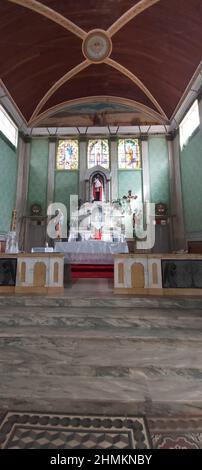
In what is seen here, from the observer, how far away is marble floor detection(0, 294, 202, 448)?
1.71 m

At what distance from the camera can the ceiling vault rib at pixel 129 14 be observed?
27.1 feet

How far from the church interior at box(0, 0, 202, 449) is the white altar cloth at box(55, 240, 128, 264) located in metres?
0.04

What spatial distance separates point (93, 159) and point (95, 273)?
8624 millimetres

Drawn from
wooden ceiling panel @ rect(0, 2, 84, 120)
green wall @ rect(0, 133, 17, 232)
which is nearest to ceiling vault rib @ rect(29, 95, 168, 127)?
wooden ceiling panel @ rect(0, 2, 84, 120)

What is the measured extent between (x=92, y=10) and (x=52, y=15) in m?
1.58

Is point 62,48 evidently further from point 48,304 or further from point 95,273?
point 48,304

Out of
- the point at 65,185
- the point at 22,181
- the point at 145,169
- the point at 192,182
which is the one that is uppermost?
the point at 145,169

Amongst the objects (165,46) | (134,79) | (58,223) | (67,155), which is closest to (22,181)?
(67,155)

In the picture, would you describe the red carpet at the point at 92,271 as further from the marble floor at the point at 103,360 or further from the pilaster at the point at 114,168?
the pilaster at the point at 114,168

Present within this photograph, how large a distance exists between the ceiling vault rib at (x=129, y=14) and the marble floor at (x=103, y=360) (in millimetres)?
10786

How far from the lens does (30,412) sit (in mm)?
1613

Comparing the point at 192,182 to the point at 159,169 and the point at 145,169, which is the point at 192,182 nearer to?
the point at 159,169

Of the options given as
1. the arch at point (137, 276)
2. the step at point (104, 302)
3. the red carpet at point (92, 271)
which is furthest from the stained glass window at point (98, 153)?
the step at point (104, 302)

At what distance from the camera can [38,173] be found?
511 inches
